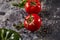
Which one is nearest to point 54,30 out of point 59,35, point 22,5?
point 59,35

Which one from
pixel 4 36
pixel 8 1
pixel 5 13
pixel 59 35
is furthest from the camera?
pixel 8 1

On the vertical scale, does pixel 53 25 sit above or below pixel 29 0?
below

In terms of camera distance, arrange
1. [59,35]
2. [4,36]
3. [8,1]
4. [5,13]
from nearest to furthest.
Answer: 1. [4,36]
2. [59,35]
3. [5,13]
4. [8,1]

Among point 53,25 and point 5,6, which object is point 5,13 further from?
point 53,25

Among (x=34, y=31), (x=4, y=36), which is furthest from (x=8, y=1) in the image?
(x=4, y=36)

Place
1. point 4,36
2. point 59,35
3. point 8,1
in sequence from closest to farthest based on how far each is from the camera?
1. point 4,36
2. point 59,35
3. point 8,1

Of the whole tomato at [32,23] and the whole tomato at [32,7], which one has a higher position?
the whole tomato at [32,7]

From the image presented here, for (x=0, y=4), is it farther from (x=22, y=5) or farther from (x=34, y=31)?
(x=34, y=31)

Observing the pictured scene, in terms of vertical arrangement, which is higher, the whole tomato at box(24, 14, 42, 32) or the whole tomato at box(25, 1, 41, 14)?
the whole tomato at box(25, 1, 41, 14)

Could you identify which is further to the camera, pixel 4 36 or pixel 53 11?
pixel 53 11
